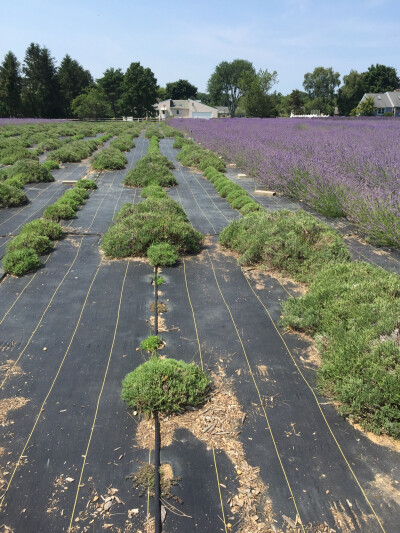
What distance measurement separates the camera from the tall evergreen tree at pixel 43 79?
65.4 meters

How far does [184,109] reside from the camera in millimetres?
91250

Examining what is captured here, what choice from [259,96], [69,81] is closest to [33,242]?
[259,96]

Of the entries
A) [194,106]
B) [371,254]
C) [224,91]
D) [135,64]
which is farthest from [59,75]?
[371,254]

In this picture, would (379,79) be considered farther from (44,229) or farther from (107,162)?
(44,229)

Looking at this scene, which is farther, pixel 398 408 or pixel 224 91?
pixel 224 91

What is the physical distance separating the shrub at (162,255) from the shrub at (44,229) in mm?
2439

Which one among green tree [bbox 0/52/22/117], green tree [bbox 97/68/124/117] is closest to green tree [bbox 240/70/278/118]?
green tree [bbox 97/68/124/117]

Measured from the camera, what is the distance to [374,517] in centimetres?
262

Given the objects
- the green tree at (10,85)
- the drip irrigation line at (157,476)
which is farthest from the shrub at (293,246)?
the green tree at (10,85)

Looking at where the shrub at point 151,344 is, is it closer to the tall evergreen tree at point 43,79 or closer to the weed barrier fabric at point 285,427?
the weed barrier fabric at point 285,427

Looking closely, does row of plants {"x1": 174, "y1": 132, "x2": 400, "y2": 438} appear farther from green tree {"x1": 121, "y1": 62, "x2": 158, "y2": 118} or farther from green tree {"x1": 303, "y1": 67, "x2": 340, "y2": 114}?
green tree {"x1": 303, "y1": 67, "x2": 340, "y2": 114}

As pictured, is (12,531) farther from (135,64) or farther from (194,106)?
(194,106)

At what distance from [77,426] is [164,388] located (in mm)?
834

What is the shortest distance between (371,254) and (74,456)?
599cm
